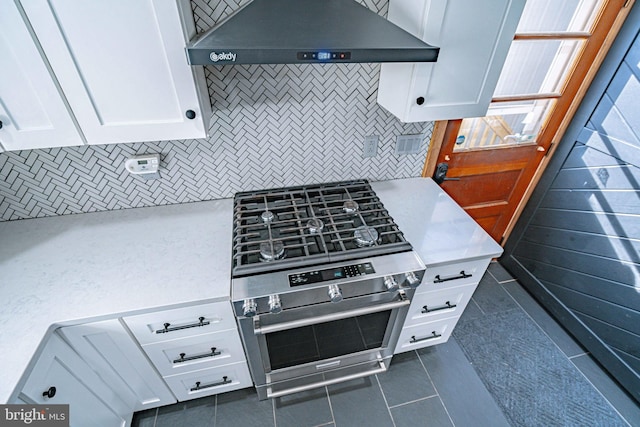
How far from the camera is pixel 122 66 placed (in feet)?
3.30

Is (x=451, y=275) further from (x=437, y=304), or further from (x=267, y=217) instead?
(x=267, y=217)

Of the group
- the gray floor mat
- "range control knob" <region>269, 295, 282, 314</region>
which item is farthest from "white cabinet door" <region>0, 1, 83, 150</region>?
the gray floor mat

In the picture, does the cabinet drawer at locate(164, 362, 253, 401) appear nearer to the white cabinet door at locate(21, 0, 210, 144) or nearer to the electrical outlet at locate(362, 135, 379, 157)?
the white cabinet door at locate(21, 0, 210, 144)

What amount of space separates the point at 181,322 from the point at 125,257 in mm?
409

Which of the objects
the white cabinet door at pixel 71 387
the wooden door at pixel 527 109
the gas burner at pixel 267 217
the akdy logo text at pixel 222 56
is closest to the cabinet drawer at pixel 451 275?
the wooden door at pixel 527 109

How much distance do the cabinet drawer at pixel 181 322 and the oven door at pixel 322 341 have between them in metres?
0.11

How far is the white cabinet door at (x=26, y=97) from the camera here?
0.89 m

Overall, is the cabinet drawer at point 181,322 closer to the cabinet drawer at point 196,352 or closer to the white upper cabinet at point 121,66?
the cabinet drawer at point 196,352

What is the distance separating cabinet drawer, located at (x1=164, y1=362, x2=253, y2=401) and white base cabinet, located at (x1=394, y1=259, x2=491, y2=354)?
921mm

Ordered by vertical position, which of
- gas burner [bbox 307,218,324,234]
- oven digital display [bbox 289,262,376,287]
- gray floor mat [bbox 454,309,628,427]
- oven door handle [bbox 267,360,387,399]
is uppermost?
gas burner [bbox 307,218,324,234]

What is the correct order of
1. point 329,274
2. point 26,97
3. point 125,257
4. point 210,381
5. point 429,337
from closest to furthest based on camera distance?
point 26,97 → point 329,274 → point 125,257 → point 210,381 → point 429,337

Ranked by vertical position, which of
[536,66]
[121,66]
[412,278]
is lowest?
[412,278]

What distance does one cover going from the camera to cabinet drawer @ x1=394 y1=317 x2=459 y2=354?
1.71 metres

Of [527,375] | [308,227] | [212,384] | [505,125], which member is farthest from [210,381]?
[505,125]
